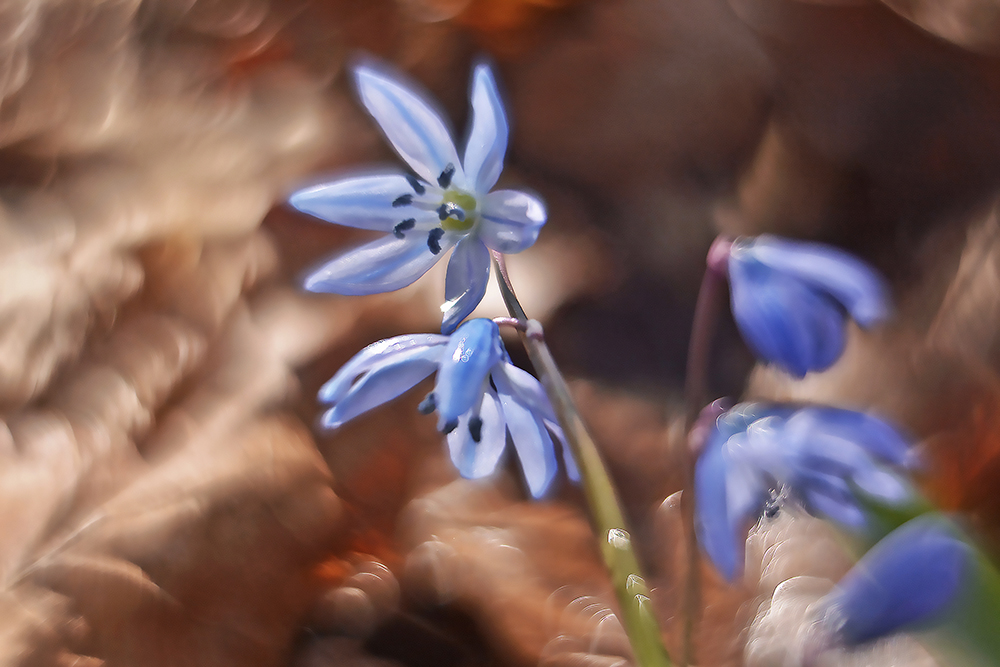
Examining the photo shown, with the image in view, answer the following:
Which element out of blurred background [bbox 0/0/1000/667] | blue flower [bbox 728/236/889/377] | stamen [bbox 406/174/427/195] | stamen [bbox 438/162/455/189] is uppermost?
blue flower [bbox 728/236/889/377]

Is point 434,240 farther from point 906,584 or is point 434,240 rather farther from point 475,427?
point 906,584

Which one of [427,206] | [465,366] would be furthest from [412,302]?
[465,366]

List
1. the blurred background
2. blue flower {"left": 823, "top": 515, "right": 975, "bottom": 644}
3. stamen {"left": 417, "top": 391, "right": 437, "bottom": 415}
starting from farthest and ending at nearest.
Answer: the blurred background < stamen {"left": 417, "top": 391, "right": 437, "bottom": 415} < blue flower {"left": 823, "top": 515, "right": 975, "bottom": 644}

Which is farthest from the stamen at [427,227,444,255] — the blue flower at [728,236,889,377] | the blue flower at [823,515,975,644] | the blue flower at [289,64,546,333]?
the blue flower at [823,515,975,644]

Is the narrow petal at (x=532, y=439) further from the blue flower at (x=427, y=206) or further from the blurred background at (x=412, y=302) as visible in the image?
the blurred background at (x=412, y=302)

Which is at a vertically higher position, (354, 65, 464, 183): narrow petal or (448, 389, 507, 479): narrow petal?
(354, 65, 464, 183): narrow petal

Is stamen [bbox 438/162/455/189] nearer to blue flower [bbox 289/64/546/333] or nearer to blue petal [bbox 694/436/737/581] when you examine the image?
blue flower [bbox 289/64/546/333]
